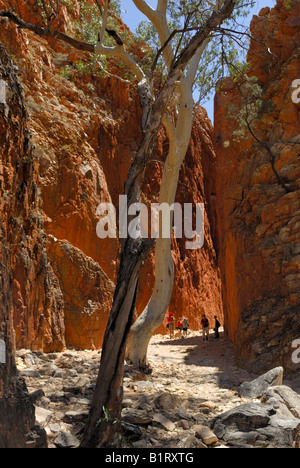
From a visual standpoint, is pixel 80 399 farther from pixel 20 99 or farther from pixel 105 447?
pixel 20 99

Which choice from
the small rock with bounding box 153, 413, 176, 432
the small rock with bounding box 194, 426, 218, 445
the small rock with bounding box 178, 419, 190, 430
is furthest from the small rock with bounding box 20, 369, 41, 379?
the small rock with bounding box 194, 426, 218, 445

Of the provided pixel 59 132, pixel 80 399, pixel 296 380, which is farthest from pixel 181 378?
pixel 59 132

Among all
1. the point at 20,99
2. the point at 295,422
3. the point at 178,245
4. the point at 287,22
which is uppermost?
the point at 287,22

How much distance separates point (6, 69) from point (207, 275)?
24674 millimetres

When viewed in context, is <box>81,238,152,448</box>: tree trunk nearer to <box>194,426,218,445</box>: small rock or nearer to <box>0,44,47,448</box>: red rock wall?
<box>0,44,47,448</box>: red rock wall

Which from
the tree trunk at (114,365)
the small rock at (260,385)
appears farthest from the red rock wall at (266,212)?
the tree trunk at (114,365)

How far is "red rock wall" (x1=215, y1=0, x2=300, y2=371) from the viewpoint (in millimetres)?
11133

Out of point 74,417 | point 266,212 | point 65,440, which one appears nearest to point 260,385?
point 74,417

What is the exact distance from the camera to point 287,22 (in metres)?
14.9

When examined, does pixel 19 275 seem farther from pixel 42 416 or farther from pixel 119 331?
pixel 119 331

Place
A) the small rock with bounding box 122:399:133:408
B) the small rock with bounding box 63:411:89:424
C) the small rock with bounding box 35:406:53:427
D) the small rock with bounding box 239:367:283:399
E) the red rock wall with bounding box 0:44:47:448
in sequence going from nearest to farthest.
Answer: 1. the red rock wall with bounding box 0:44:47:448
2. the small rock with bounding box 35:406:53:427
3. the small rock with bounding box 63:411:89:424
4. the small rock with bounding box 122:399:133:408
5. the small rock with bounding box 239:367:283:399

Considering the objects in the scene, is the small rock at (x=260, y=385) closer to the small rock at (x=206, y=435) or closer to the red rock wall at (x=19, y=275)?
the small rock at (x=206, y=435)

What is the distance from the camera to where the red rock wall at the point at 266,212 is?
1113 cm
